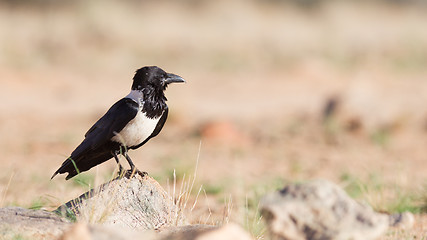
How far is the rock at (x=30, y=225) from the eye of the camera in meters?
3.94

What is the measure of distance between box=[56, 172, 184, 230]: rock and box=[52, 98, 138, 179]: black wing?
0.29m

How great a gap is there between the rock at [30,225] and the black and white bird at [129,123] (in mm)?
466

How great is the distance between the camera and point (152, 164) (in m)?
9.48

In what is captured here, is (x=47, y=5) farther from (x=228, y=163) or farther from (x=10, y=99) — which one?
(x=228, y=163)

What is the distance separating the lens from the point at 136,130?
15.2 ft

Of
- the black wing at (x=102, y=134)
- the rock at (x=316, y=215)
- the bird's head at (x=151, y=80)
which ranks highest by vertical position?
the bird's head at (x=151, y=80)

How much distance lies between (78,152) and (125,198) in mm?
503

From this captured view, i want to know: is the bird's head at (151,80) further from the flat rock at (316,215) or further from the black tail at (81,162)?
the flat rock at (316,215)

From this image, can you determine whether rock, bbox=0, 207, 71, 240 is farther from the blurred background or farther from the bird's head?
the bird's head

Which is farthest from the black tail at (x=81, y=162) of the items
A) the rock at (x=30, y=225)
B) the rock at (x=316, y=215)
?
the rock at (x=316, y=215)

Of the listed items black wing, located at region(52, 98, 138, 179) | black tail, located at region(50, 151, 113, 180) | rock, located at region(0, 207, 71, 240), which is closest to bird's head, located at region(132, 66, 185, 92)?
black wing, located at region(52, 98, 138, 179)

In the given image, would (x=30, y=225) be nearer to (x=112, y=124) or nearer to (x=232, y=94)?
(x=112, y=124)

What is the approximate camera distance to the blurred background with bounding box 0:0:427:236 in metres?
7.99

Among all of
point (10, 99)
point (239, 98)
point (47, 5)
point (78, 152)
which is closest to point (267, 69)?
point (239, 98)
